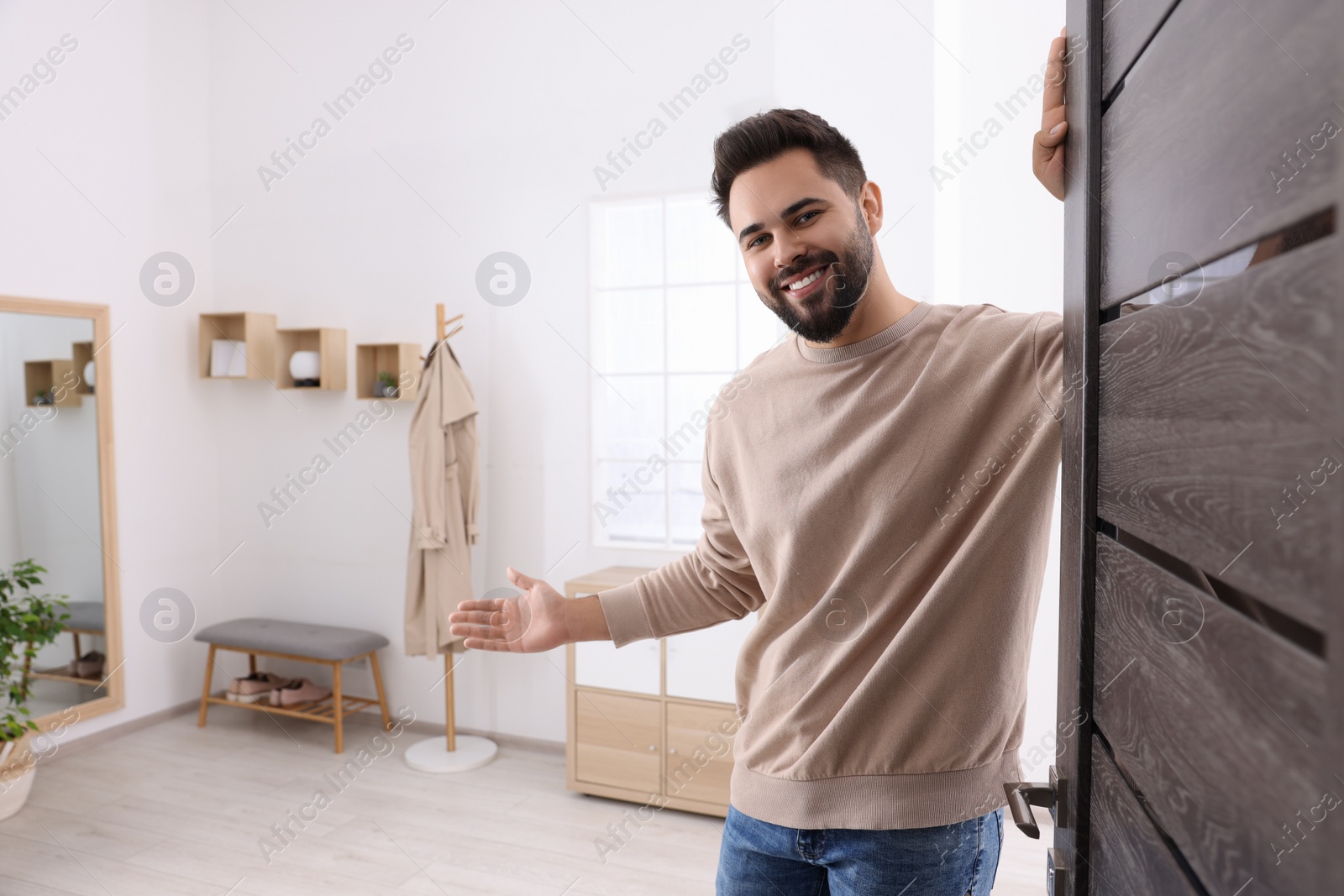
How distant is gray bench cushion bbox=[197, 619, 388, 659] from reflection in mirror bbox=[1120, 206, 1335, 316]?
3870mm

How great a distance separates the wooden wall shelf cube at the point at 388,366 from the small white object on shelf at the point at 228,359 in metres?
0.65

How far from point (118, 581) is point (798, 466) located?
13.3 ft

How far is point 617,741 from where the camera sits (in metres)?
3.31

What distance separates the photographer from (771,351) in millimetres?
1399

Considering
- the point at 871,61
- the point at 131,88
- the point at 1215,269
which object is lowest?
the point at 1215,269

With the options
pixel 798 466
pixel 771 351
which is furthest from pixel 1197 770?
pixel 771 351

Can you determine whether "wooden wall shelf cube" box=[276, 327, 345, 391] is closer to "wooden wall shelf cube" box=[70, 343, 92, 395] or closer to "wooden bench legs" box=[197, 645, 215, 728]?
"wooden wall shelf cube" box=[70, 343, 92, 395]

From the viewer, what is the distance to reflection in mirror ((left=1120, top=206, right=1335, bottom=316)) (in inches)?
14.9

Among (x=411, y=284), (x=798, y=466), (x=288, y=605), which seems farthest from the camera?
(x=288, y=605)

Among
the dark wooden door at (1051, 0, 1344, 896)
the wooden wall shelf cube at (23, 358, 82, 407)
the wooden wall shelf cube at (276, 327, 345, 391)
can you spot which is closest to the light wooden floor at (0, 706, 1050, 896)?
the wooden wall shelf cube at (23, 358, 82, 407)

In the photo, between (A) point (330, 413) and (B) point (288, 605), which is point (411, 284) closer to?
(A) point (330, 413)

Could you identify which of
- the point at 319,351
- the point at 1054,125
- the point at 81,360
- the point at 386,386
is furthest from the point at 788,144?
the point at 81,360

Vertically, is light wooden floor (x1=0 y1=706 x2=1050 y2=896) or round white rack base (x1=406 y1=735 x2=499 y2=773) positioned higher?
round white rack base (x1=406 y1=735 x2=499 y2=773)

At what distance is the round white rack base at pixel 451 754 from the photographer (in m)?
3.66
